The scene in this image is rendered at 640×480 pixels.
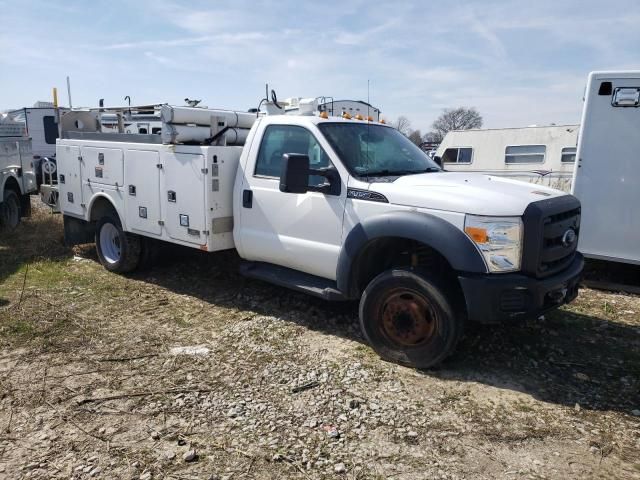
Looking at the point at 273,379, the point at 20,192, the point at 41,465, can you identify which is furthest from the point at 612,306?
the point at 20,192

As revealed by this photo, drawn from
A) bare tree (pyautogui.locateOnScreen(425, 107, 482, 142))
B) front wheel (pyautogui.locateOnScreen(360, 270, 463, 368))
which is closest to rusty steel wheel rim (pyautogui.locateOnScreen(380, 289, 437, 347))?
front wheel (pyautogui.locateOnScreen(360, 270, 463, 368))

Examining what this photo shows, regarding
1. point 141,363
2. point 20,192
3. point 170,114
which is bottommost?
point 141,363

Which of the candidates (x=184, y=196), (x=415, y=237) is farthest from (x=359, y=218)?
(x=184, y=196)

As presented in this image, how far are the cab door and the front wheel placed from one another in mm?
559

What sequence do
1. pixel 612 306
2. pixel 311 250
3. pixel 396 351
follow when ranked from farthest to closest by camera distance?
pixel 612 306 → pixel 311 250 → pixel 396 351

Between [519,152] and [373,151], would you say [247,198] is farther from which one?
[519,152]

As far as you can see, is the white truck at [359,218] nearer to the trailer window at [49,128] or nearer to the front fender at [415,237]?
the front fender at [415,237]

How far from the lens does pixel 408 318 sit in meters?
4.18

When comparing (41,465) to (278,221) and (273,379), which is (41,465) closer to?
(273,379)

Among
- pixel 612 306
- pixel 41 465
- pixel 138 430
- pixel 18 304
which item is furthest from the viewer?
pixel 612 306

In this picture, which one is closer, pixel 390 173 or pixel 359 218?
pixel 359 218

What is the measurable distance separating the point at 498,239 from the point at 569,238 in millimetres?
887

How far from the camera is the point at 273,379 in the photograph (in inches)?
158

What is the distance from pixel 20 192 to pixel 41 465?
8.29 metres
